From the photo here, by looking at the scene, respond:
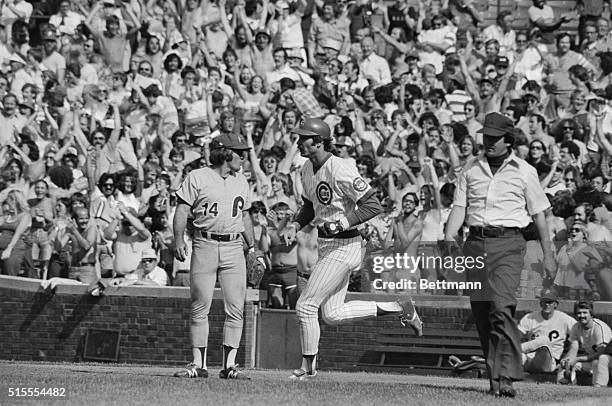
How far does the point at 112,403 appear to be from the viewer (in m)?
9.62

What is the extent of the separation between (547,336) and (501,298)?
375cm

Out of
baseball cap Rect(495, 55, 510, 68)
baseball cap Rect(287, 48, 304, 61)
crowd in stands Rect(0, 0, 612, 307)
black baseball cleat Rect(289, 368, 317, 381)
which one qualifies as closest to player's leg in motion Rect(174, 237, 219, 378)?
black baseball cleat Rect(289, 368, 317, 381)

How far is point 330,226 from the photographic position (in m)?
10.9

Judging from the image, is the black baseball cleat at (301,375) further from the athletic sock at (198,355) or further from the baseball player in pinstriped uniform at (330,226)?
the athletic sock at (198,355)

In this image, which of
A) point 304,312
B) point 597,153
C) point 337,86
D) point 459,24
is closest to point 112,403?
point 304,312

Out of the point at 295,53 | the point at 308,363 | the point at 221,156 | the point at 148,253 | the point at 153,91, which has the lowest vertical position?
the point at 308,363

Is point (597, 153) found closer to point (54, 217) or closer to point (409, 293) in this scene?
point (409, 293)

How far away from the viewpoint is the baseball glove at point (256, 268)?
15806 millimetres

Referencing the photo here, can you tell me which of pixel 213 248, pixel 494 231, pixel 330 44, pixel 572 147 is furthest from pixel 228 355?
pixel 330 44

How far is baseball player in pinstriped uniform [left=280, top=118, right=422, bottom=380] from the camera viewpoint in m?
11.0

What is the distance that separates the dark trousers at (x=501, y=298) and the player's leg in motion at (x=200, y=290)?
241 centimetres

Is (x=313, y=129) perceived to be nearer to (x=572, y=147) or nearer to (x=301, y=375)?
(x=301, y=375)

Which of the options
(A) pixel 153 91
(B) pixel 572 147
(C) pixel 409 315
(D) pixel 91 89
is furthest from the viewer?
(D) pixel 91 89

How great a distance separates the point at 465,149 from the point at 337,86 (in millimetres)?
3334
